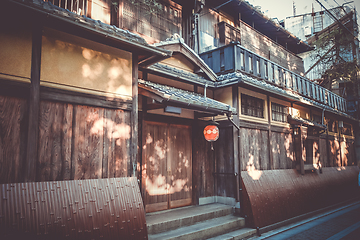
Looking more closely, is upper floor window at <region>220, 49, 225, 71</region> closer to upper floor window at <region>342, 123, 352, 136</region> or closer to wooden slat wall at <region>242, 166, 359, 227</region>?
wooden slat wall at <region>242, 166, 359, 227</region>

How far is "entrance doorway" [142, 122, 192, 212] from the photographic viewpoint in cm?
938

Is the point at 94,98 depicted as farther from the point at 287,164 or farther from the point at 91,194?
the point at 287,164

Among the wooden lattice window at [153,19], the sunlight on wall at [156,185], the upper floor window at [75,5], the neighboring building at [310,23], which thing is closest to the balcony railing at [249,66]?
the wooden lattice window at [153,19]

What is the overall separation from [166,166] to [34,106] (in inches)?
228

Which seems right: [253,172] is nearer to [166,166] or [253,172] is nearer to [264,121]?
[264,121]

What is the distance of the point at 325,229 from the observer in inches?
407

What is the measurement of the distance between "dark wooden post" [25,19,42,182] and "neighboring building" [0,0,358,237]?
21mm

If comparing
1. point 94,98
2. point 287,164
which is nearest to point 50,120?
point 94,98

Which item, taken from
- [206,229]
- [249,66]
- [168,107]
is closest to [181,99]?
[168,107]

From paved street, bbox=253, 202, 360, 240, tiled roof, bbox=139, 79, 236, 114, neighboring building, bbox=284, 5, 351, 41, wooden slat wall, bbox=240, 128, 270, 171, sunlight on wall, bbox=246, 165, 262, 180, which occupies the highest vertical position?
neighboring building, bbox=284, 5, 351, 41

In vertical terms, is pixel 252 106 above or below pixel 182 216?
above

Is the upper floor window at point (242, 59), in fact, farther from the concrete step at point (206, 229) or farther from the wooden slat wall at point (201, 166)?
the concrete step at point (206, 229)

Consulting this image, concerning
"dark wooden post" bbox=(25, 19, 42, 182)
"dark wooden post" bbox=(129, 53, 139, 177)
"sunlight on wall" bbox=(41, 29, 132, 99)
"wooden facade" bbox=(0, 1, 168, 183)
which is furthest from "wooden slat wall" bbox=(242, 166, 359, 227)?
"dark wooden post" bbox=(25, 19, 42, 182)

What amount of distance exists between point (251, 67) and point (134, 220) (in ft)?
31.4
